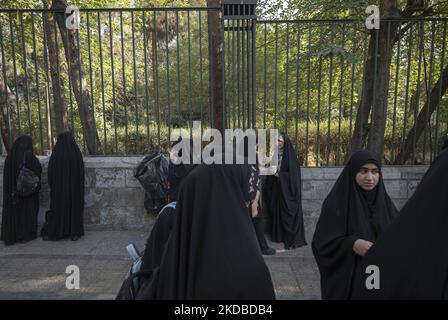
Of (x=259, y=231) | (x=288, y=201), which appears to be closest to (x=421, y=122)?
(x=288, y=201)

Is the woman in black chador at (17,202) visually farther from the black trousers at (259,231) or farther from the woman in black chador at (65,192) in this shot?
the black trousers at (259,231)

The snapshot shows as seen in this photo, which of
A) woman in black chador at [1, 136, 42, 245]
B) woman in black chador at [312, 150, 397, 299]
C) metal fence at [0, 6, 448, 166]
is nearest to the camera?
woman in black chador at [312, 150, 397, 299]

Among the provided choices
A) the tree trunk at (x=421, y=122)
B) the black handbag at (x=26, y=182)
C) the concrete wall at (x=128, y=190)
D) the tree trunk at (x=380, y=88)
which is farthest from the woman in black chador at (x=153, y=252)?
the tree trunk at (x=421, y=122)

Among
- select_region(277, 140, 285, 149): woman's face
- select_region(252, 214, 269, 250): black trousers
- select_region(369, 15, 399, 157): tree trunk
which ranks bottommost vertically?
select_region(252, 214, 269, 250): black trousers

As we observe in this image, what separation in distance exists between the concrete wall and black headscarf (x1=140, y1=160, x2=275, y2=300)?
4413 mm

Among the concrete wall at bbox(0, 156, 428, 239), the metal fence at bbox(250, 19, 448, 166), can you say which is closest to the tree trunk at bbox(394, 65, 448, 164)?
the metal fence at bbox(250, 19, 448, 166)

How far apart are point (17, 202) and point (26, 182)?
416 mm

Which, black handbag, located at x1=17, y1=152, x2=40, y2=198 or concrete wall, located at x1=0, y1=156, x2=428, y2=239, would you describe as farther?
concrete wall, located at x1=0, y1=156, x2=428, y2=239

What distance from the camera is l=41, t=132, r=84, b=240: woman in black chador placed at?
20.0 feet

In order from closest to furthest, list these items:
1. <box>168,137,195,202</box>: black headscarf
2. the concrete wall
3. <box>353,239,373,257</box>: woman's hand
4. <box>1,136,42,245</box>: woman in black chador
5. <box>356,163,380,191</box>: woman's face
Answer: <box>353,239,373,257</box>: woman's hand < <box>356,163,380,191</box>: woman's face < <box>168,137,195,202</box>: black headscarf < <box>1,136,42,245</box>: woman in black chador < the concrete wall

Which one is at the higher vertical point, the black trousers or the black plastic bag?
the black plastic bag

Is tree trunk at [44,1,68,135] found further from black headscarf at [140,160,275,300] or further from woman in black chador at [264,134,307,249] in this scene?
black headscarf at [140,160,275,300]

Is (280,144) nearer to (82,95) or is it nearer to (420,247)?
(82,95)
